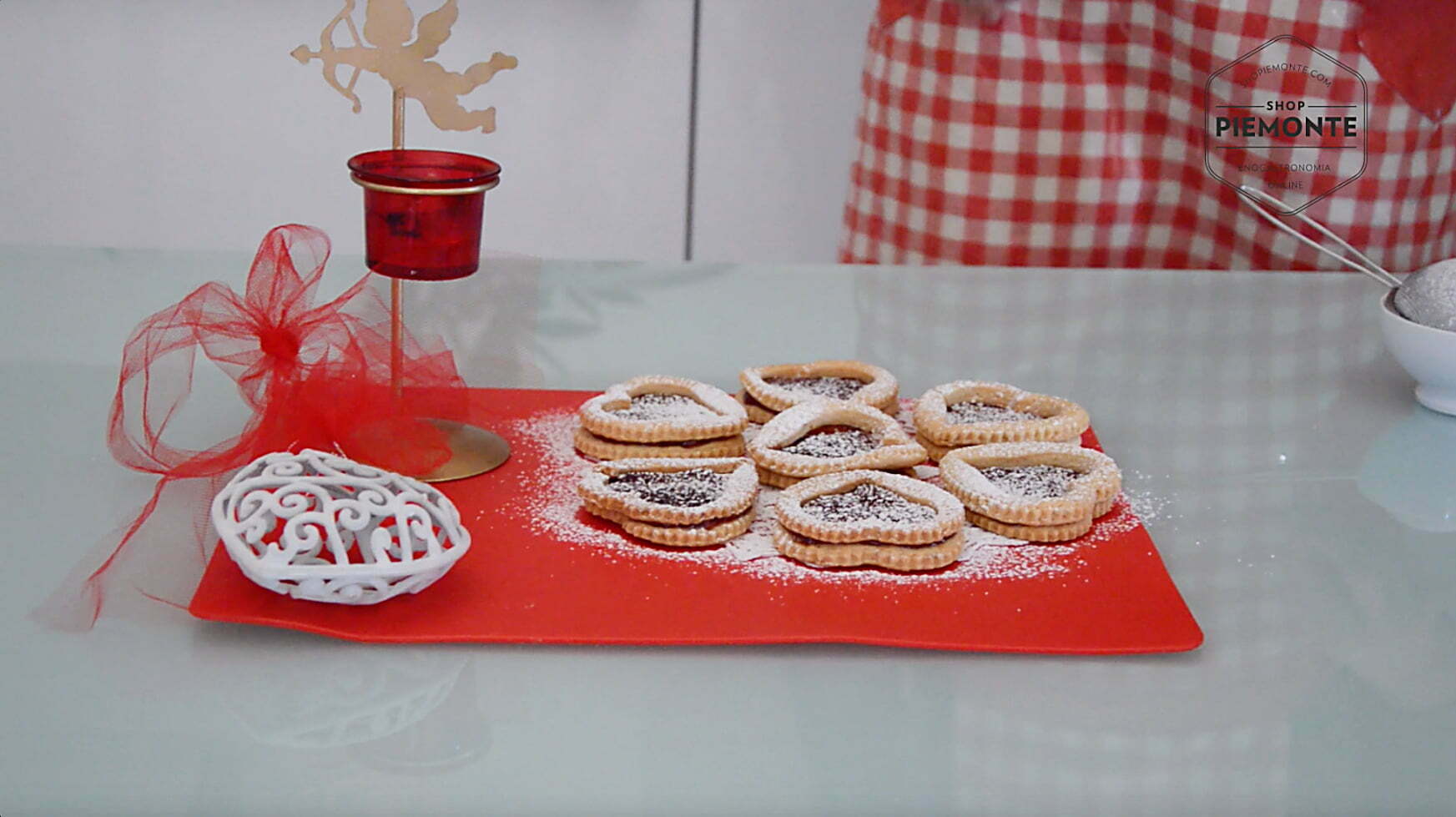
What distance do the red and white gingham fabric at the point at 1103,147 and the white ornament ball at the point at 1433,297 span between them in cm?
51

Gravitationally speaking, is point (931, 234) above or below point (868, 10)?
below

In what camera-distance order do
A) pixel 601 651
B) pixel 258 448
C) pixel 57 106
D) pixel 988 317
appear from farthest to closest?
pixel 57 106 < pixel 988 317 < pixel 258 448 < pixel 601 651

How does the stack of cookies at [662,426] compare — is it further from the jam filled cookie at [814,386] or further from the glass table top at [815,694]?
the glass table top at [815,694]

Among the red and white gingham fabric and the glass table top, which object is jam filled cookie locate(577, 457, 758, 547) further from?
the red and white gingham fabric

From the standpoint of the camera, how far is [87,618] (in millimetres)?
830

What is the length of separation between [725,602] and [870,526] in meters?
0.11

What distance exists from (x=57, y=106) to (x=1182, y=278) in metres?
1.99

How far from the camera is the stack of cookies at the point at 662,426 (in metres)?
1.07

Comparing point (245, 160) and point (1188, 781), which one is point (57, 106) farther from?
point (1188, 781)

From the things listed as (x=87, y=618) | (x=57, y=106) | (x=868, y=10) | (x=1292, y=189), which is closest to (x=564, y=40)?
(x=868, y=10)

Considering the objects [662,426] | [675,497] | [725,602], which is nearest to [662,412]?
[662,426]

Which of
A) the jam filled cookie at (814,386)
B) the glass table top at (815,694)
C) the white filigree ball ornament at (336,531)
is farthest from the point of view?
the jam filled cookie at (814,386)

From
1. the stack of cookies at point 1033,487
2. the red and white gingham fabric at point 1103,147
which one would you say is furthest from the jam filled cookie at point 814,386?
A: the red and white gingham fabric at point 1103,147

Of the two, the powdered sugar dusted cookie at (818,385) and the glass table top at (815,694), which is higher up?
the powdered sugar dusted cookie at (818,385)
